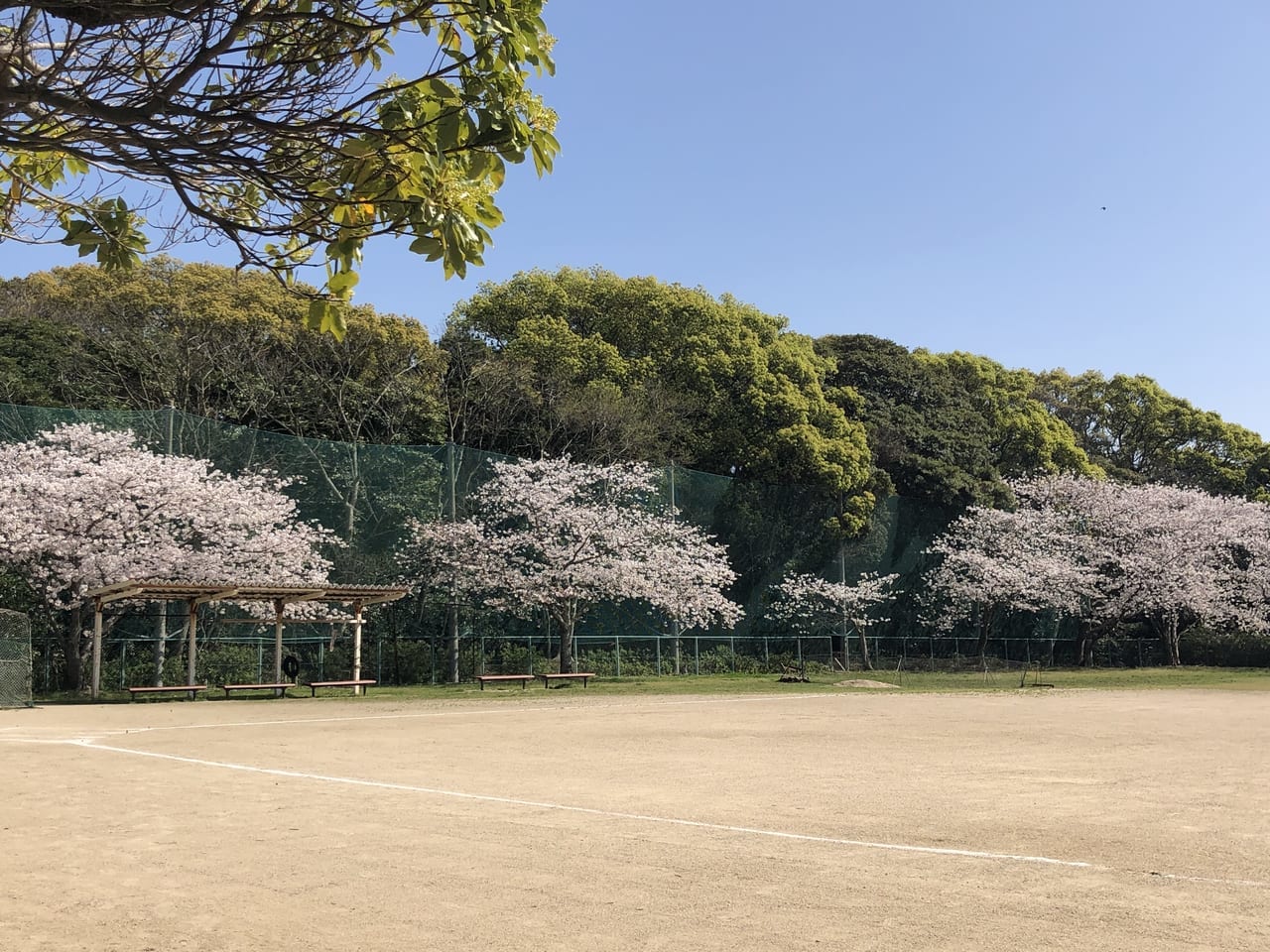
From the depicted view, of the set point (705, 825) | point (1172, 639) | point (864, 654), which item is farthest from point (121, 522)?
point (1172, 639)

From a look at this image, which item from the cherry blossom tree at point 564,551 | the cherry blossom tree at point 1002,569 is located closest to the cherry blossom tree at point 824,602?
the cherry blossom tree at point 1002,569

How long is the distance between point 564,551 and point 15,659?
14363 mm

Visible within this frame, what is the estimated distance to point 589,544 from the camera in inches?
1309

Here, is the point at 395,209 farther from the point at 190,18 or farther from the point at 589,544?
the point at 589,544

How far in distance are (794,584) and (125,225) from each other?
121ft

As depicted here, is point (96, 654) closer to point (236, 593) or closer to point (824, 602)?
point (236, 593)

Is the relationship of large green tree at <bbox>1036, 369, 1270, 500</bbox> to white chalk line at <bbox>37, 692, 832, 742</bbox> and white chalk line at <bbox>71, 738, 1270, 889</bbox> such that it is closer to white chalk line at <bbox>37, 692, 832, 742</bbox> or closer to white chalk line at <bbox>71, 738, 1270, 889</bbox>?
white chalk line at <bbox>37, 692, 832, 742</bbox>

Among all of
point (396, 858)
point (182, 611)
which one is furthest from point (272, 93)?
point (182, 611)

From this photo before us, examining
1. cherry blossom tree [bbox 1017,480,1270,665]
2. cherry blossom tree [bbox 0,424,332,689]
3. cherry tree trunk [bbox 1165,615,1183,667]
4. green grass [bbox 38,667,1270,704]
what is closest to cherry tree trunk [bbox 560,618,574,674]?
green grass [bbox 38,667,1270,704]

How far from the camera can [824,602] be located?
4222 cm

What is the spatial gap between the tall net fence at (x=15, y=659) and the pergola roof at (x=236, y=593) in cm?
146

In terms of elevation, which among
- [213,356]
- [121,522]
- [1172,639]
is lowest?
[1172,639]

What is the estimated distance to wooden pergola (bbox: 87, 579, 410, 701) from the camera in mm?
23073

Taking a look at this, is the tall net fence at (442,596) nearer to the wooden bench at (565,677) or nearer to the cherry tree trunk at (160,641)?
the cherry tree trunk at (160,641)
